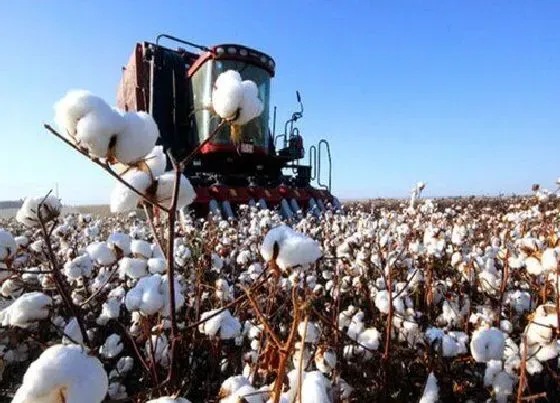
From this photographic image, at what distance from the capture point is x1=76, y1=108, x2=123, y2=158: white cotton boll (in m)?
0.84

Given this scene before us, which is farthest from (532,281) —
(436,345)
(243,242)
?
(243,242)

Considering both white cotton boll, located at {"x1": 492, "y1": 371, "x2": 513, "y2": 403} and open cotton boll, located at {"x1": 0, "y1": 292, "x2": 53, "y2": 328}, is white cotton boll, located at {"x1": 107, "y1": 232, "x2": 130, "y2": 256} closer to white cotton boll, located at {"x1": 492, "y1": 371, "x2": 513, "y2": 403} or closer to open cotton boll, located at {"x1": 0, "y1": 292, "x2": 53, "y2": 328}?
open cotton boll, located at {"x1": 0, "y1": 292, "x2": 53, "y2": 328}

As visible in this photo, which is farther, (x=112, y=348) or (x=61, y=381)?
(x=112, y=348)

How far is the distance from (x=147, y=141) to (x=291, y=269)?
36 centimetres

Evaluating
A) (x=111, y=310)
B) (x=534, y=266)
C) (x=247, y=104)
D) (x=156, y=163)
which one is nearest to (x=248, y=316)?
(x=111, y=310)

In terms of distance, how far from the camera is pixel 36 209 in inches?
56.1

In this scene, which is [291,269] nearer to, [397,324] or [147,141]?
[147,141]

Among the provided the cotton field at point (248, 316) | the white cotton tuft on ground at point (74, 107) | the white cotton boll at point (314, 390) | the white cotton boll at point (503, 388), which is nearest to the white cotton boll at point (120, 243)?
the cotton field at point (248, 316)

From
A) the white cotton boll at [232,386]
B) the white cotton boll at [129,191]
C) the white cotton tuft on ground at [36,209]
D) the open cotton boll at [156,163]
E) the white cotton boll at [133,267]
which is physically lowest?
the white cotton boll at [232,386]

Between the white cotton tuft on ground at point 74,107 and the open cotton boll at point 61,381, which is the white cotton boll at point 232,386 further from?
the white cotton tuft on ground at point 74,107

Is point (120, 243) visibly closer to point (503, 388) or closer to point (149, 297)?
point (149, 297)

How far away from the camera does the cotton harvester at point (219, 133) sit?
8.75m

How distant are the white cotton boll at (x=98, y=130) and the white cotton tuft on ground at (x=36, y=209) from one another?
0.55m

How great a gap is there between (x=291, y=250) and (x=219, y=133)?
8266 millimetres
